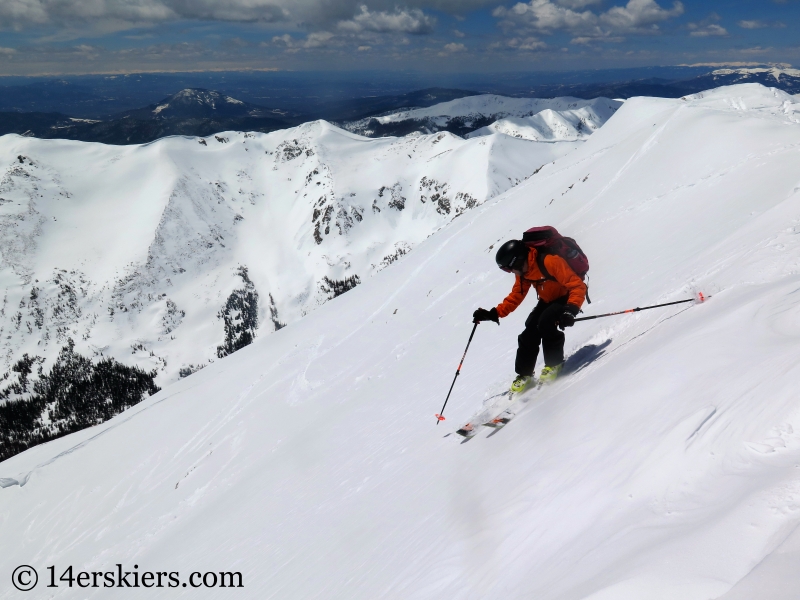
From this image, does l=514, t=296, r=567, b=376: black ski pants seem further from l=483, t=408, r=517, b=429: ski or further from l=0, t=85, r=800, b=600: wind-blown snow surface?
l=483, t=408, r=517, b=429: ski

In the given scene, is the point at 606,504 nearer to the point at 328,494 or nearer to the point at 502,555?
the point at 502,555

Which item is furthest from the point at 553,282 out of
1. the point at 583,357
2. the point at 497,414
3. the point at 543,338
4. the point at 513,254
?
the point at 497,414

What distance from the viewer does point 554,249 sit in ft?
23.0

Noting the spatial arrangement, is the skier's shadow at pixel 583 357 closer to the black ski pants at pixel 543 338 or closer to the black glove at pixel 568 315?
the black ski pants at pixel 543 338

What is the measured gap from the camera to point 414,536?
6148 millimetres

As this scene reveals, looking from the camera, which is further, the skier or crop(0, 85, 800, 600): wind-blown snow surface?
the skier

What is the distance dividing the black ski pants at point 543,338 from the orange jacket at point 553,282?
164 millimetres

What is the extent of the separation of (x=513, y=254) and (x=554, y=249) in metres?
0.60

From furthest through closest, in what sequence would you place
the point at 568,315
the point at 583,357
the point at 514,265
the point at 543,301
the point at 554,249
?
the point at 583,357, the point at 543,301, the point at 514,265, the point at 554,249, the point at 568,315

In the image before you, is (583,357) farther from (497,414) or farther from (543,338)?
(497,414)

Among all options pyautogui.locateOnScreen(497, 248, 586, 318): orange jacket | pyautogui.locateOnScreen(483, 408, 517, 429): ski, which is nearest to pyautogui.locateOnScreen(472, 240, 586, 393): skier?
pyautogui.locateOnScreen(497, 248, 586, 318): orange jacket

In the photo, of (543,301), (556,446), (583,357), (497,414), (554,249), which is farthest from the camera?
(583,357)

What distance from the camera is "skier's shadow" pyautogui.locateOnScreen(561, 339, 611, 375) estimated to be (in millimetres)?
7777

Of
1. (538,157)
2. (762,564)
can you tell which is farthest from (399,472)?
(538,157)
